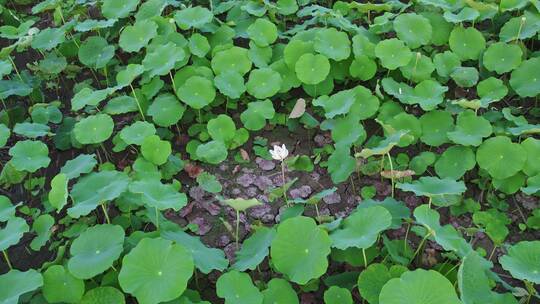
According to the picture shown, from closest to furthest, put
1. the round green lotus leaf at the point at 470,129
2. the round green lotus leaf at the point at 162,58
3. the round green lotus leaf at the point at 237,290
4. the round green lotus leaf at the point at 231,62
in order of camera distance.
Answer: the round green lotus leaf at the point at 237,290
the round green lotus leaf at the point at 470,129
the round green lotus leaf at the point at 162,58
the round green lotus leaf at the point at 231,62

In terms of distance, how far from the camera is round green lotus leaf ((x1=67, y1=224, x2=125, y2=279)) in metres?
2.29

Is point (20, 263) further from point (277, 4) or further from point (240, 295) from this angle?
point (277, 4)

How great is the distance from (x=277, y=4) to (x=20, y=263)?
2.50 meters

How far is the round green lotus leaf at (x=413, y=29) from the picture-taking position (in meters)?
3.60

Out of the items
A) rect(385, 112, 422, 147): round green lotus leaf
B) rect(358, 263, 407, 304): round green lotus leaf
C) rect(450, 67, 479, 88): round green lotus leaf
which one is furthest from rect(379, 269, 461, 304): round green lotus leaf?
rect(450, 67, 479, 88): round green lotus leaf

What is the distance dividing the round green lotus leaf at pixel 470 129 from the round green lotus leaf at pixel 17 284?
2.22 meters

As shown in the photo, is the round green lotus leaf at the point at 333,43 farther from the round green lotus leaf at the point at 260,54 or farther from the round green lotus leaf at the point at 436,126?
the round green lotus leaf at the point at 436,126

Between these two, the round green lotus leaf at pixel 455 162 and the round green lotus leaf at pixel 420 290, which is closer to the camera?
the round green lotus leaf at pixel 420 290

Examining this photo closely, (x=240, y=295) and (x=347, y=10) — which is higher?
(x=347, y=10)

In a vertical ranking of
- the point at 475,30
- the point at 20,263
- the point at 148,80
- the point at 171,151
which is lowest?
the point at 20,263

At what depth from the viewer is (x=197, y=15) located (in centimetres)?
382

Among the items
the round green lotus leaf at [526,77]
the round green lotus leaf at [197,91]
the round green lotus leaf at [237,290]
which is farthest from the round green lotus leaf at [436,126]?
the round green lotus leaf at [237,290]

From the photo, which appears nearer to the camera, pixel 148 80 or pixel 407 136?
pixel 407 136

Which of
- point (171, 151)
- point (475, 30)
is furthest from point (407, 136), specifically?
point (171, 151)
